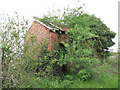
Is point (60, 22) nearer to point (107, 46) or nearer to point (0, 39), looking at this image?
point (0, 39)

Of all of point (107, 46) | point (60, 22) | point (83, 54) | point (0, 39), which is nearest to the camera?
point (0, 39)

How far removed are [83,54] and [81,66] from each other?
0.64 m

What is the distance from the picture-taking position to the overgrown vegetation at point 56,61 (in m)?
3.71

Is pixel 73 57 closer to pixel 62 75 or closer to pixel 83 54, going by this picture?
pixel 83 54

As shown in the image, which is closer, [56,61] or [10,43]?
[10,43]

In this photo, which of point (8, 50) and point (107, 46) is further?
point (107, 46)

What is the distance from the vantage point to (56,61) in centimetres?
570

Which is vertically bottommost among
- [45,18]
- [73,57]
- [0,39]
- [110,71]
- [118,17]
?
[110,71]

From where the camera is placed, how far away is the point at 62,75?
5.83 meters

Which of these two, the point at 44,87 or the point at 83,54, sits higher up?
the point at 83,54

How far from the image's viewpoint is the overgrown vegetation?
12.2 ft

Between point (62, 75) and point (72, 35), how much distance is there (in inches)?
86.3

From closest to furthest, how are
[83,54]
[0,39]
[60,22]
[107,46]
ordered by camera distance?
[0,39], [83,54], [60,22], [107,46]

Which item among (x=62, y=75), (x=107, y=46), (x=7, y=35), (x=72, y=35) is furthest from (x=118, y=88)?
(x=107, y=46)
